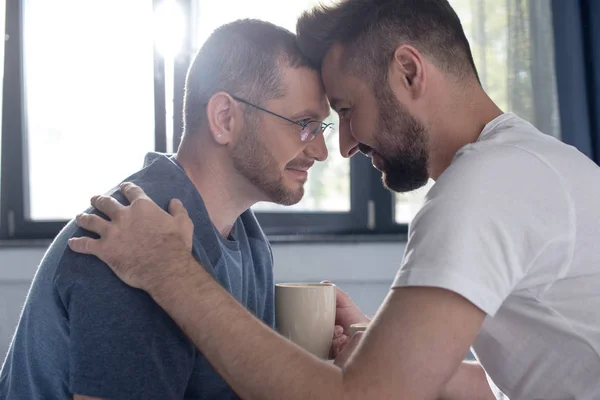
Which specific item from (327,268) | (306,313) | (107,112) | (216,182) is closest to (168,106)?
(107,112)

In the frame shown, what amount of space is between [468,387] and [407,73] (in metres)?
0.67

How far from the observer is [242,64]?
57.2 inches

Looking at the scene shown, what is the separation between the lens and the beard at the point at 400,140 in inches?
50.2

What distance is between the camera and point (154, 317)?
3.37ft

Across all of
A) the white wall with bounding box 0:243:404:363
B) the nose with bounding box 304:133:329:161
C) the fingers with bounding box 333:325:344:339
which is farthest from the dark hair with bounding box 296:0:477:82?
the white wall with bounding box 0:243:404:363

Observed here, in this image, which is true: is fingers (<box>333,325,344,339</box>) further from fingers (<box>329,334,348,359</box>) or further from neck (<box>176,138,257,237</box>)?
neck (<box>176,138,257,237</box>)

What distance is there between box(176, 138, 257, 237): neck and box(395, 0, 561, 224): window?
1.38m

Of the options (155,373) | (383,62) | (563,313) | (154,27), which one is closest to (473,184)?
(563,313)

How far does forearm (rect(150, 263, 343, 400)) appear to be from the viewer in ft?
3.08

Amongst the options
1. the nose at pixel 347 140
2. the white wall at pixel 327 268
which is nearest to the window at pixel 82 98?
the white wall at pixel 327 268

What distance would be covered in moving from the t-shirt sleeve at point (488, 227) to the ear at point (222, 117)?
1.88 feet

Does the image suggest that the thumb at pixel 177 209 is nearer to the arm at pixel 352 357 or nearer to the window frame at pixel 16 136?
the arm at pixel 352 357

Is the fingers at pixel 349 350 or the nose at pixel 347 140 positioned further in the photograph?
the nose at pixel 347 140

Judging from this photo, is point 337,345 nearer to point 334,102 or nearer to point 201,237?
point 201,237
